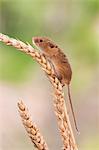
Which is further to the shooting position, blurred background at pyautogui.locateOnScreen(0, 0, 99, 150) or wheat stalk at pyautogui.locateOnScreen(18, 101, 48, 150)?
blurred background at pyautogui.locateOnScreen(0, 0, 99, 150)

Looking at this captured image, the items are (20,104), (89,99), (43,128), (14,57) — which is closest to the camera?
(20,104)

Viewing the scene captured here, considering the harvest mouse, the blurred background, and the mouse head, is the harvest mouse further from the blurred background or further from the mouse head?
the blurred background

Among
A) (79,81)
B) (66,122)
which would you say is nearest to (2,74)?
(79,81)

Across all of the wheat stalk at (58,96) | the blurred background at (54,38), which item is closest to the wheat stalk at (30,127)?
the wheat stalk at (58,96)

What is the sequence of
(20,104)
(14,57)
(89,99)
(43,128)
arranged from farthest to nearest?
(43,128), (89,99), (14,57), (20,104)

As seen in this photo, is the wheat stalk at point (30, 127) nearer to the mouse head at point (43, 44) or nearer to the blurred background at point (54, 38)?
the mouse head at point (43, 44)

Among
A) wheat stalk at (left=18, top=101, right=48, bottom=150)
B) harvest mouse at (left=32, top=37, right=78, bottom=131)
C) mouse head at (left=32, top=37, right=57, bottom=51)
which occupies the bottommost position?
wheat stalk at (left=18, top=101, right=48, bottom=150)

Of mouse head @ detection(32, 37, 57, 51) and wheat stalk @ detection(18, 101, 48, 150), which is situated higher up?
mouse head @ detection(32, 37, 57, 51)

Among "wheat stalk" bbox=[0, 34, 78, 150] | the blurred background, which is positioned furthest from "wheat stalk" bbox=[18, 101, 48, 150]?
the blurred background

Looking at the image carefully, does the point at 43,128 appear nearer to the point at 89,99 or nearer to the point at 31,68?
the point at 89,99
